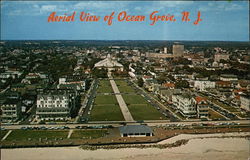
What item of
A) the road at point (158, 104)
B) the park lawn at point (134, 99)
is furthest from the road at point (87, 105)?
the road at point (158, 104)

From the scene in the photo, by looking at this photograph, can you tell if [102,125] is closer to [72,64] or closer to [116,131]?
[116,131]

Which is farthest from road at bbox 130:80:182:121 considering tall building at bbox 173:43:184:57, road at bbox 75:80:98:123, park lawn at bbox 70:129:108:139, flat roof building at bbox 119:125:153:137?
tall building at bbox 173:43:184:57

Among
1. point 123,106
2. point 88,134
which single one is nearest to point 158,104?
point 123,106

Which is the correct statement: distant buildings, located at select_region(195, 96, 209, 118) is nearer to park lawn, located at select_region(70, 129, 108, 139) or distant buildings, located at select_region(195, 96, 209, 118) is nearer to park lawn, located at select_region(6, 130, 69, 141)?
park lawn, located at select_region(70, 129, 108, 139)

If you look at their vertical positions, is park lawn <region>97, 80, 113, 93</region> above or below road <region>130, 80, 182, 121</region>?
above

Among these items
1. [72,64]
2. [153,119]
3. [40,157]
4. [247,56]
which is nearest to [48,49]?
[72,64]

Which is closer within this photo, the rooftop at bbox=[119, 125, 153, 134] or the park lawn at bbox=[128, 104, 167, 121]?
the rooftop at bbox=[119, 125, 153, 134]
